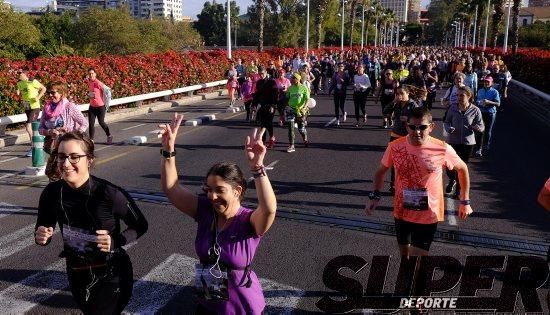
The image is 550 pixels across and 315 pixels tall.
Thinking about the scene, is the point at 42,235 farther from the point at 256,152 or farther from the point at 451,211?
the point at 451,211

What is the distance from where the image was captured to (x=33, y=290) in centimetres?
514

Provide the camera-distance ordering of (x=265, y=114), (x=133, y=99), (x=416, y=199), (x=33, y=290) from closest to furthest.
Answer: (x=416, y=199), (x=33, y=290), (x=265, y=114), (x=133, y=99)

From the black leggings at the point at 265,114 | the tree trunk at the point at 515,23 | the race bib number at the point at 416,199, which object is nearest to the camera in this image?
the race bib number at the point at 416,199

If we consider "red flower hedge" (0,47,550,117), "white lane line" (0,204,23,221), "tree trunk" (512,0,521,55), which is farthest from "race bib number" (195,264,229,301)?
"tree trunk" (512,0,521,55)

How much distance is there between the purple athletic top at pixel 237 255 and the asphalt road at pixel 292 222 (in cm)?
177

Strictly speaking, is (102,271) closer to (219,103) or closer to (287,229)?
(287,229)

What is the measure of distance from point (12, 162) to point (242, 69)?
45.5 ft

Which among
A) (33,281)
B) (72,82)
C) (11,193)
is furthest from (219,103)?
(33,281)

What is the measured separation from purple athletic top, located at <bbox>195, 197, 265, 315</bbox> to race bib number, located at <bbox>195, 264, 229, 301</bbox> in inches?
1.4

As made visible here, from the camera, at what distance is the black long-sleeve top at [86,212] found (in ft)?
11.4

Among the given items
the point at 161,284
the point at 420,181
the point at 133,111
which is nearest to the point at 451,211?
the point at 420,181

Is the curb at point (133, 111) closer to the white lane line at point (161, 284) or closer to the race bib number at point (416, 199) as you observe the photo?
the white lane line at point (161, 284)

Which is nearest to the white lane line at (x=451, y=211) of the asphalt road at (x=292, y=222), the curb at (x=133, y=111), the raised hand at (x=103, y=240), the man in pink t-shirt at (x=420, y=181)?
the asphalt road at (x=292, y=222)

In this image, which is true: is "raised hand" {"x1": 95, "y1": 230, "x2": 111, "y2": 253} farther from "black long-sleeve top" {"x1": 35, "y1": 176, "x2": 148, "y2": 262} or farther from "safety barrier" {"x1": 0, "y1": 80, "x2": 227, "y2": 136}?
"safety barrier" {"x1": 0, "y1": 80, "x2": 227, "y2": 136}
